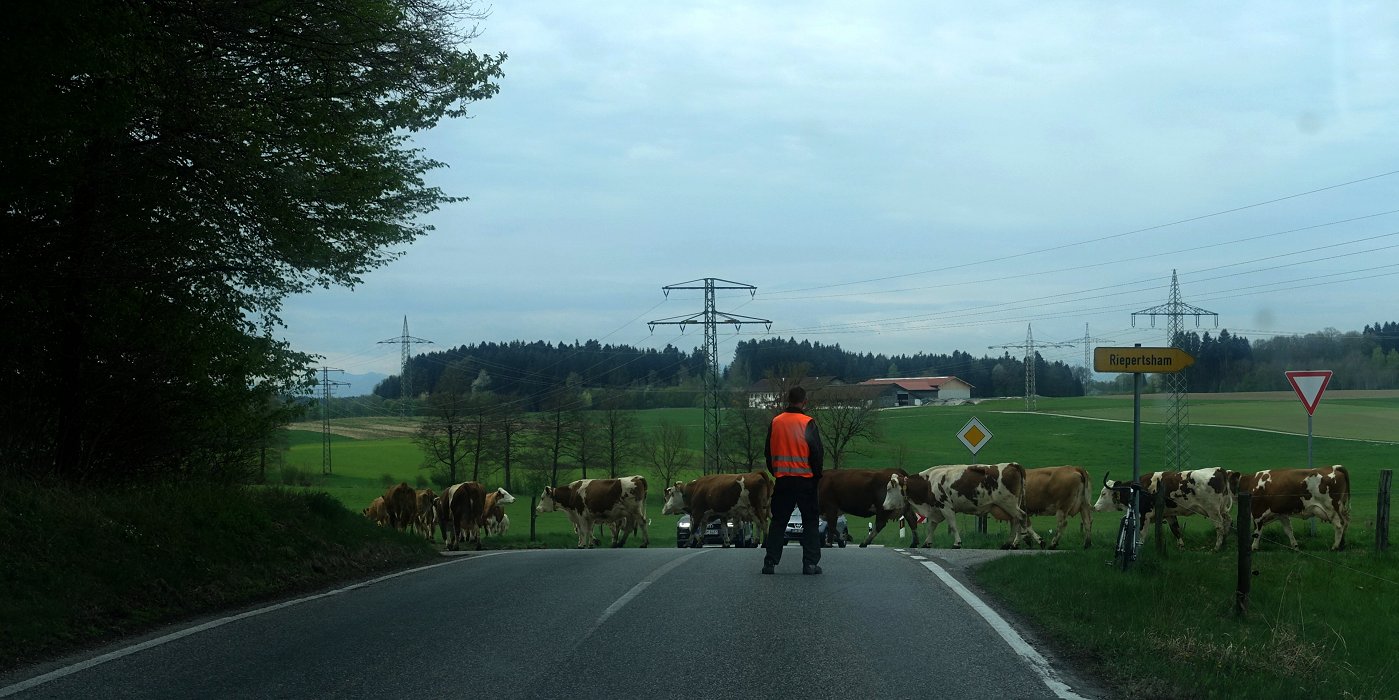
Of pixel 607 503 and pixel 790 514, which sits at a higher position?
pixel 790 514

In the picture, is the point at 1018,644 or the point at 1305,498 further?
the point at 1305,498

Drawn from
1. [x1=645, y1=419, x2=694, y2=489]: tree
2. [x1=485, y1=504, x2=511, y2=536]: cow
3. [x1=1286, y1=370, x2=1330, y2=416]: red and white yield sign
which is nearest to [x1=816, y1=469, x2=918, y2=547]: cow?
[x1=1286, y1=370, x2=1330, y2=416]: red and white yield sign

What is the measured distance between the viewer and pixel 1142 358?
40.3 ft

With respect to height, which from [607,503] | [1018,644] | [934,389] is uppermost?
[934,389]

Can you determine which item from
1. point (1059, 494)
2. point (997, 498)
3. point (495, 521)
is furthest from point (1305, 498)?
point (495, 521)

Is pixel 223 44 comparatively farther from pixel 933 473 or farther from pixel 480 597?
pixel 933 473

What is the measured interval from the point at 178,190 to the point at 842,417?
5242 centimetres

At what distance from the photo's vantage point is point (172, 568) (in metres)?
10.9

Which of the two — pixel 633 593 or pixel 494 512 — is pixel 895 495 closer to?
pixel 633 593

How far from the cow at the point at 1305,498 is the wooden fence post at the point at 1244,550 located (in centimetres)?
1317

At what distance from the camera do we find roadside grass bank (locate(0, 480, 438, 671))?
347 inches

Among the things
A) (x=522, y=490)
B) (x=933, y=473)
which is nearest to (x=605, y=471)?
(x=522, y=490)

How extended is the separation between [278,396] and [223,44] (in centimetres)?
727

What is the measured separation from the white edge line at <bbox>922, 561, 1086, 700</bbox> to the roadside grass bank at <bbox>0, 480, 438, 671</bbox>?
645 cm
